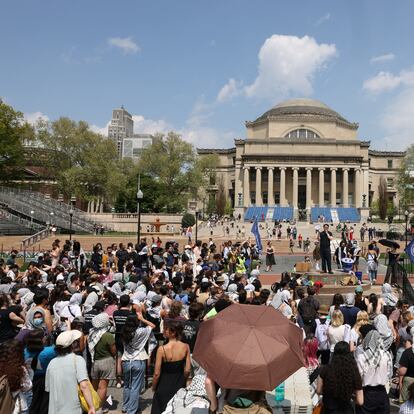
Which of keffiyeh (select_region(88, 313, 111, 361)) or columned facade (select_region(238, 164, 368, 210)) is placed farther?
columned facade (select_region(238, 164, 368, 210))

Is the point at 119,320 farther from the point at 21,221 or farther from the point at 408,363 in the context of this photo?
the point at 21,221

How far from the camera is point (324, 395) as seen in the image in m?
5.06

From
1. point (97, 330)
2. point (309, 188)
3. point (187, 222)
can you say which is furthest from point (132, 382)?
point (309, 188)

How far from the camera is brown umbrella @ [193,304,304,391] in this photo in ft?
13.3

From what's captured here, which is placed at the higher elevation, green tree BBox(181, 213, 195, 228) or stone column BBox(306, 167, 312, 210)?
stone column BBox(306, 167, 312, 210)

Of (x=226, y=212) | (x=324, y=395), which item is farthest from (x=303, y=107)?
(x=324, y=395)

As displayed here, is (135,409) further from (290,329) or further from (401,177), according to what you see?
(401,177)

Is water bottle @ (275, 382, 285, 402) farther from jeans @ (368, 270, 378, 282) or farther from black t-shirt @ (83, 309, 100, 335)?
jeans @ (368, 270, 378, 282)

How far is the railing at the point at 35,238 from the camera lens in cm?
3913

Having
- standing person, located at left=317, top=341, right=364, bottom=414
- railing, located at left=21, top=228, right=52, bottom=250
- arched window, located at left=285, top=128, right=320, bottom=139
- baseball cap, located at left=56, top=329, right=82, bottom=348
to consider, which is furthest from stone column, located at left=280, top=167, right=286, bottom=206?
baseball cap, located at left=56, top=329, right=82, bottom=348

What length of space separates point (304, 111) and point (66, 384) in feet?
324

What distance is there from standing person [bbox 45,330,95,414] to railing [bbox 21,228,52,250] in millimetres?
35295

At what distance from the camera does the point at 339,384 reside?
4930 mm

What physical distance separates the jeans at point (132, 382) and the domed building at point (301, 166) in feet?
243
